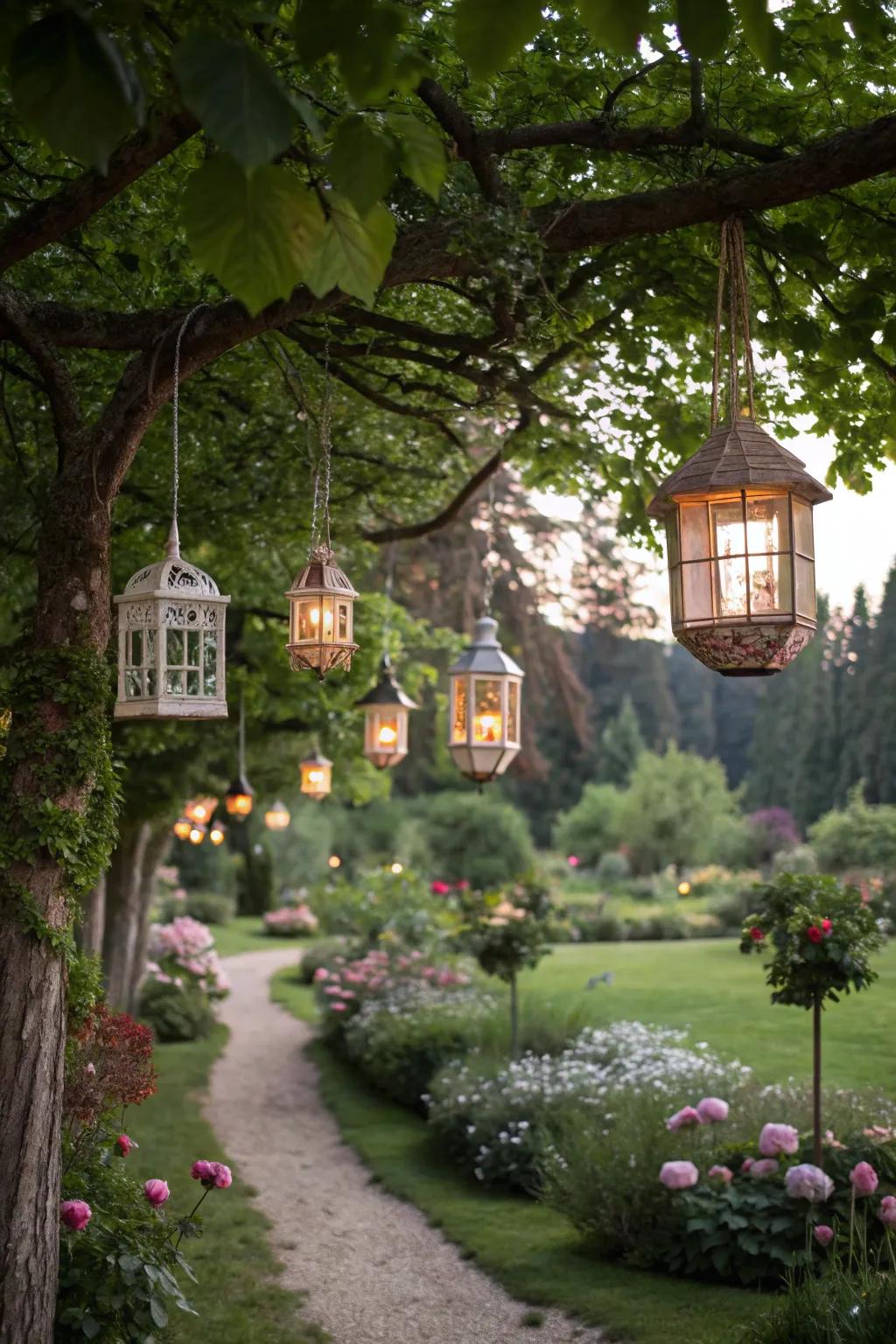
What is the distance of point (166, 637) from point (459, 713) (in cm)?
344

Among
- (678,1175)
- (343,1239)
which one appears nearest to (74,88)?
(678,1175)

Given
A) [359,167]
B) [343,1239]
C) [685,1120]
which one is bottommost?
[343,1239]

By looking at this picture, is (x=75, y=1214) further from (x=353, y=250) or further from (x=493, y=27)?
(x=493, y=27)

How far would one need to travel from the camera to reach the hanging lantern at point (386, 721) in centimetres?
905

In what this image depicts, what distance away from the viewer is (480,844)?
25516 mm

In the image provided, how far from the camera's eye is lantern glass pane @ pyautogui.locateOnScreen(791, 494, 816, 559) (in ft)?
11.1

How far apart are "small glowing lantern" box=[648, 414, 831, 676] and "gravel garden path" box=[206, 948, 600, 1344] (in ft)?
13.7

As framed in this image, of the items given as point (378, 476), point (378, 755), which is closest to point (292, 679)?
point (378, 755)

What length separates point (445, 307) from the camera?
6457 mm

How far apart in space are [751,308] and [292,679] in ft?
22.7

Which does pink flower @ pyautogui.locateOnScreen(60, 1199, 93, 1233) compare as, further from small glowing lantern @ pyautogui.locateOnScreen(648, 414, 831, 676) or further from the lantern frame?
small glowing lantern @ pyautogui.locateOnScreen(648, 414, 831, 676)

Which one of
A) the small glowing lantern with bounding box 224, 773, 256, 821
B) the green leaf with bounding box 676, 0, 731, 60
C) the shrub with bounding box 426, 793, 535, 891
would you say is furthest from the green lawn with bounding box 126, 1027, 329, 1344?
the shrub with bounding box 426, 793, 535, 891

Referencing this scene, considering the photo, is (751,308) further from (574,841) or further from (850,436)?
(574,841)

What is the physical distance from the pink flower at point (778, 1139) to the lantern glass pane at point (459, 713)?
2.82 m
